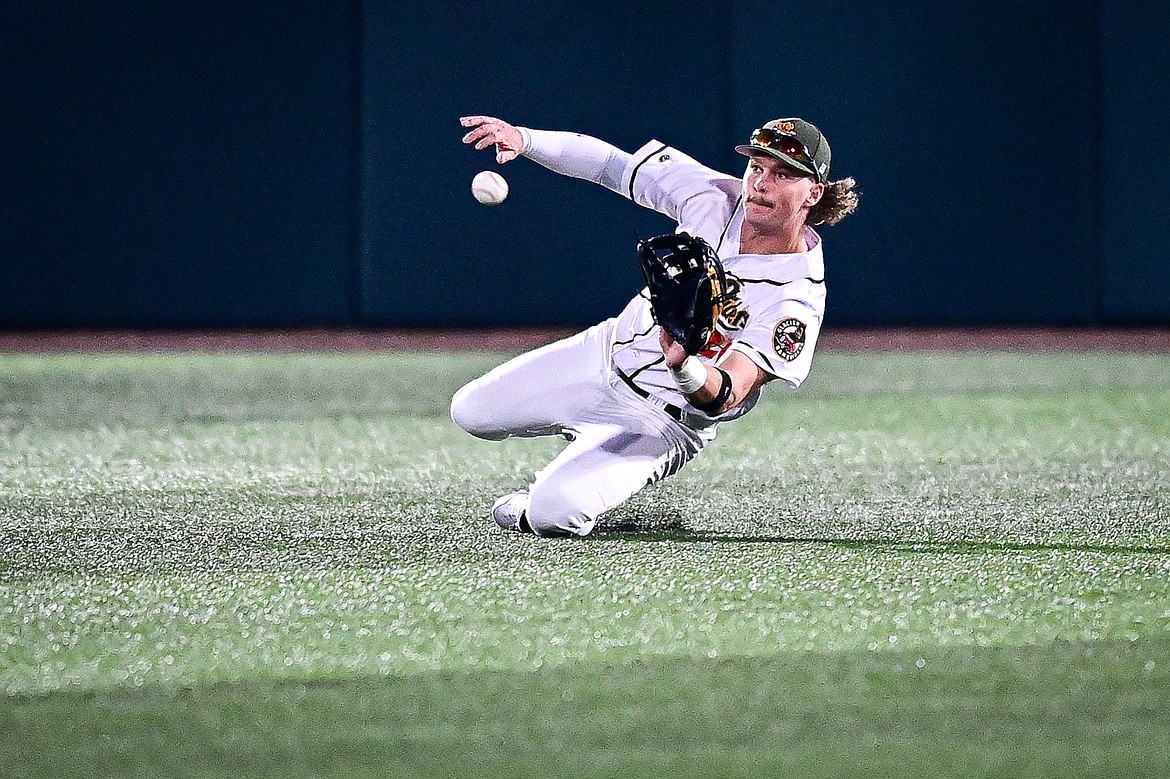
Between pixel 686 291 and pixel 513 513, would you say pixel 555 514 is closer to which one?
pixel 513 513

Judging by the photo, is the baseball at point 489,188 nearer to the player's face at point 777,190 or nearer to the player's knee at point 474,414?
the player's knee at point 474,414

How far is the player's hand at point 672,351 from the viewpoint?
12.2ft

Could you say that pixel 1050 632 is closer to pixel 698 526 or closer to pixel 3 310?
pixel 698 526

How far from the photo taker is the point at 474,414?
477 centimetres

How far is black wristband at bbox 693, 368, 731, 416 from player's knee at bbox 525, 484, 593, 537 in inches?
18.9

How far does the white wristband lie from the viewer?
3.73 meters

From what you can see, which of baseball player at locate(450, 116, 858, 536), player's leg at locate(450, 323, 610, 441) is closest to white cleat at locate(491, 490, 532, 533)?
baseball player at locate(450, 116, 858, 536)

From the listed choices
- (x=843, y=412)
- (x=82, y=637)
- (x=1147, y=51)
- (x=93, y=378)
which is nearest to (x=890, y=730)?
(x=82, y=637)

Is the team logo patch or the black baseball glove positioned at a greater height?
the black baseball glove

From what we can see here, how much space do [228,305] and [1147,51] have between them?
6771mm

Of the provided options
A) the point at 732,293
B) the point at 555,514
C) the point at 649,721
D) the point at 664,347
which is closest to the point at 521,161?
the point at 555,514

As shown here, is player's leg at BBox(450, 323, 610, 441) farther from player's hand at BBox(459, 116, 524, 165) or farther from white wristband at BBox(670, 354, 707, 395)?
white wristband at BBox(670, 354, 707, 395)

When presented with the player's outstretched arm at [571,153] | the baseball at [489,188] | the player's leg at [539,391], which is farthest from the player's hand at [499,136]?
the player's leg at [539,391]

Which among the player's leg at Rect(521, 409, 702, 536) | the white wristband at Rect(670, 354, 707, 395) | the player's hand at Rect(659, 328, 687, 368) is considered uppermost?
the player's hand at Rect(659, 328, 687, 368)
